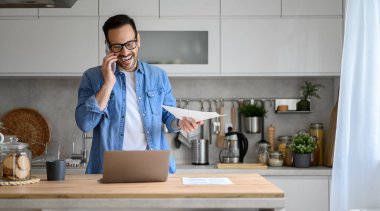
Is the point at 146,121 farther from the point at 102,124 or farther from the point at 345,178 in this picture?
the point at 345,178

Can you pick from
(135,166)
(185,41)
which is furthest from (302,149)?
(135,166)

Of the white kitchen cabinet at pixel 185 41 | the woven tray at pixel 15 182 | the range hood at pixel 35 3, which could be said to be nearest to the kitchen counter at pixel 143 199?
the woven tray at pixel 15 182

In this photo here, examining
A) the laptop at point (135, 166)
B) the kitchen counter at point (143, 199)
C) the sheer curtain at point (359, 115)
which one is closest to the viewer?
the kitchen counter at point (143, 199)

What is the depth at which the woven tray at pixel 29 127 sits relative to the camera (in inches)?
171

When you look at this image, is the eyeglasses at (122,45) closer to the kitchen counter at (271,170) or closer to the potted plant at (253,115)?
the kitchen counter at (271,170)

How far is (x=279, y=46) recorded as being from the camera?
4008 mm

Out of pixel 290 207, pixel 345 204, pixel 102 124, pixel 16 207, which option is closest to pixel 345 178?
pixel 345 204

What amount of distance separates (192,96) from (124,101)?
5.75 ft

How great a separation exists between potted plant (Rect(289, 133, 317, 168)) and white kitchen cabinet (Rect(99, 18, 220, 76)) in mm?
812

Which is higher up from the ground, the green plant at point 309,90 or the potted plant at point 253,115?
the green plant at point 309,90

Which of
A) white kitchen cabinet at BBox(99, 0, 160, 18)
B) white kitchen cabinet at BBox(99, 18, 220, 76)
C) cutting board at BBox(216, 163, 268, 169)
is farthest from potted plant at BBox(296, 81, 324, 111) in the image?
white kitchen cabinet at BBox(99, 0, 160, 18)

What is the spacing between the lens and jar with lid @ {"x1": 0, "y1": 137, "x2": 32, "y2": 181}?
2137 millimetres

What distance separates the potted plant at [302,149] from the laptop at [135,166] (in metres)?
1.95

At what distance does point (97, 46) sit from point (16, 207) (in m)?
2.26
